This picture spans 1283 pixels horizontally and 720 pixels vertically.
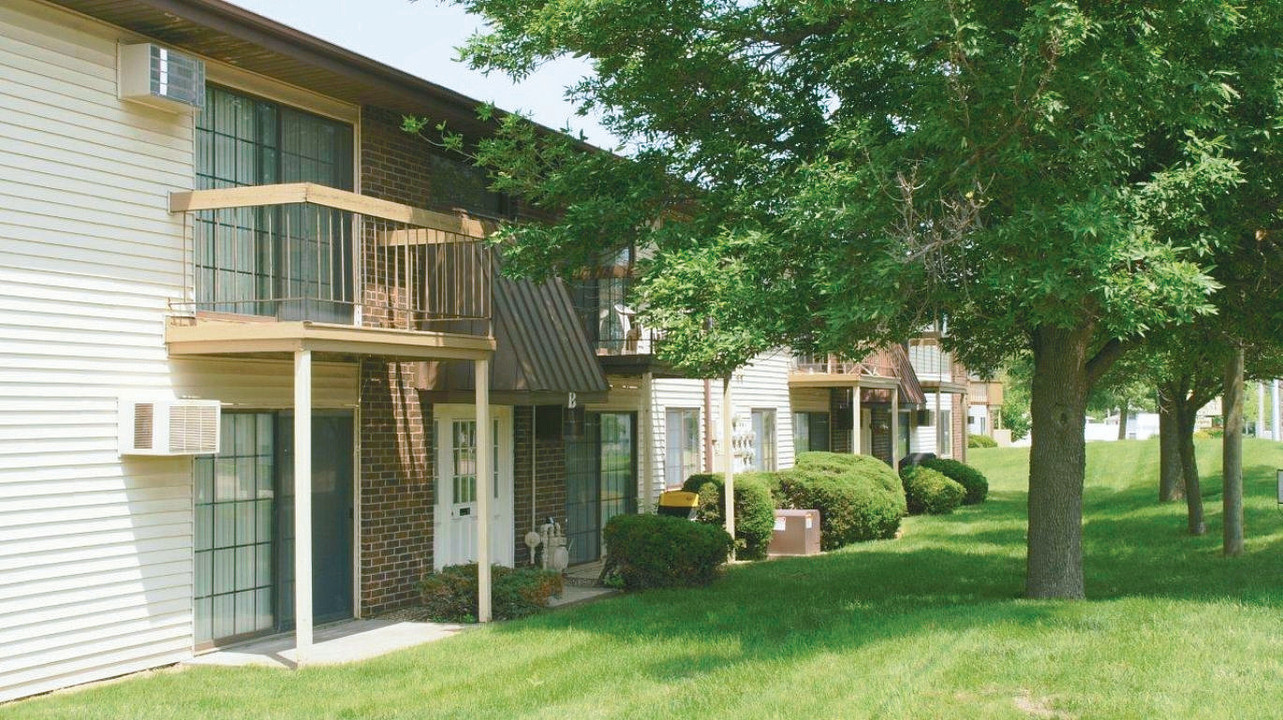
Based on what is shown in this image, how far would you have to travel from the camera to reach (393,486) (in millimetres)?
12797

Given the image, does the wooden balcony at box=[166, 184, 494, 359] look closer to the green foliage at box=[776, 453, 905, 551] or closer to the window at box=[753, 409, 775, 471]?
the green foliage at box=[776, 453, 905, 551]

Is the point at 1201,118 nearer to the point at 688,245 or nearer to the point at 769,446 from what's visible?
the point at 688,245

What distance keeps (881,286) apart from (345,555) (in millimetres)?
6249

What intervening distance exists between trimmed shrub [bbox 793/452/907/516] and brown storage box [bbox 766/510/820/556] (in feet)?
6.81

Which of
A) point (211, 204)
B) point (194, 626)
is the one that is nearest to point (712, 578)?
point (194, 626)

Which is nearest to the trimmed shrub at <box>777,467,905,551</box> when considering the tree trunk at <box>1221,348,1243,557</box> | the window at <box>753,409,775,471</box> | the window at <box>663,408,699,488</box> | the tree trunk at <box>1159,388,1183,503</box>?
the window at <box>663,408,699,488</box>

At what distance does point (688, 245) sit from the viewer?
36.5 feet

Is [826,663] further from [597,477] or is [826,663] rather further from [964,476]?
[964,476]

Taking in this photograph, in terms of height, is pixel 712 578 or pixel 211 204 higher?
pixel 211 204

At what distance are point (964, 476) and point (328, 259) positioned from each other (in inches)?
787

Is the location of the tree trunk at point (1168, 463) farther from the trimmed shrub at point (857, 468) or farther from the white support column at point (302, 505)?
the white support column at point (302, 505)

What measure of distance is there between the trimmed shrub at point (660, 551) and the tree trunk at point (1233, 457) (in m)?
6.53

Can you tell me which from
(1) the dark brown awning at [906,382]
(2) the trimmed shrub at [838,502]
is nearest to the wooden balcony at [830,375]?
(1) the dark brown awning at [906,382]

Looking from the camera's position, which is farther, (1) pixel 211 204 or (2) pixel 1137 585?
(2) pixel 1137 585
